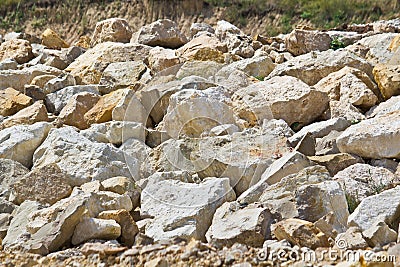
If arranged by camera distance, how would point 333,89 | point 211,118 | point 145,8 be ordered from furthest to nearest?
point 145,8, point 333,89, point 211,118

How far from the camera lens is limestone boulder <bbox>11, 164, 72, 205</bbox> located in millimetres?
4715

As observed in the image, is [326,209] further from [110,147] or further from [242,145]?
[110,147]

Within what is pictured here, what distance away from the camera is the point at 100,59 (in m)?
7.73

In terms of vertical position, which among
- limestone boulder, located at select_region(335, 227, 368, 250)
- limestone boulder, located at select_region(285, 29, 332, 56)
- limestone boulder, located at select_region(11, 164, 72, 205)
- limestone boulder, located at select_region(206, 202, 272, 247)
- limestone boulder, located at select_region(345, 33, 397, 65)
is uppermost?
limestone boulder, located at select_region(345, 33, 397, 65)

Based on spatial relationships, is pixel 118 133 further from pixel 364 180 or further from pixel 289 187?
pixel 364 180

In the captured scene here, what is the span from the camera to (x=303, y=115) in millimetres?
5879

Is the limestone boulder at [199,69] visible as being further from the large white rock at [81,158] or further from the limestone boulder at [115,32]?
the limestone boulder at [115,32]

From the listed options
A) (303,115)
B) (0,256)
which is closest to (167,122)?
(303,115)

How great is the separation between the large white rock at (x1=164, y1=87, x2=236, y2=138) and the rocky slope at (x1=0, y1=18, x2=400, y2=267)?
0.01 meters

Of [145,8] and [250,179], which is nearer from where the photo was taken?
[250,179]

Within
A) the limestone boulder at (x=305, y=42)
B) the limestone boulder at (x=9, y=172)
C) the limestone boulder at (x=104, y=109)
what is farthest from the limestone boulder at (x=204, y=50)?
the limestone boulder at (x=9, y=172)

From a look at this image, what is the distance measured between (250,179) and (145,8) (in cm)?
1931

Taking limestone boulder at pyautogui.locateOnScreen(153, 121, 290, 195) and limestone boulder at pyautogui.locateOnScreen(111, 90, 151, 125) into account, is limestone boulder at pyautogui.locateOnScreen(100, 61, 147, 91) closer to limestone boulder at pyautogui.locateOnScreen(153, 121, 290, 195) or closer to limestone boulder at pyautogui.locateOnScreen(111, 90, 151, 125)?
limestone boulder at pyautogui.locateOnScreen(111, 90, 151, 125)

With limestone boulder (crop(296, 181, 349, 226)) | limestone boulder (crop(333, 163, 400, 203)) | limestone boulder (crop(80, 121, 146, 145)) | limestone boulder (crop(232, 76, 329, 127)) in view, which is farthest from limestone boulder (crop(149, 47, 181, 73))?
limestone boulder (crop(296, 181, 349, 226))
